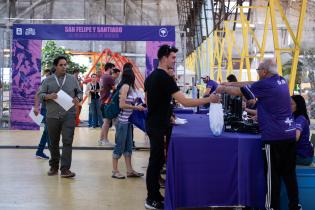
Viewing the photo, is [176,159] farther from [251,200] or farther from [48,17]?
[48,17]

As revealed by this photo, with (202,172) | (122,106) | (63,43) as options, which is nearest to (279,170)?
(202,172)

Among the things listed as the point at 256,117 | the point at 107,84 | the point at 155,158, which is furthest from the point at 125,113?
the point at 107,84

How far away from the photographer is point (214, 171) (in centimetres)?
438

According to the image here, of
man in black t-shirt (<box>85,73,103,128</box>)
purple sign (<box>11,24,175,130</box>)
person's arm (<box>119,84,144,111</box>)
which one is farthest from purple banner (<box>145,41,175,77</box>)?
person's arm (<box>119,84,144,111</box>)

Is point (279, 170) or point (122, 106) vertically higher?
point (122, 106)

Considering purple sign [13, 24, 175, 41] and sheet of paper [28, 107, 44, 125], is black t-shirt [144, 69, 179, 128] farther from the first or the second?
purple sign [13, 24, 175, 41]

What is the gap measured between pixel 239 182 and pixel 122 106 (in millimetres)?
2179

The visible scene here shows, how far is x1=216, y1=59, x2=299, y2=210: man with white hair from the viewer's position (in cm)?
424

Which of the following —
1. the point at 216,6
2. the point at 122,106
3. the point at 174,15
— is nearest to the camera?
the point at 122,106

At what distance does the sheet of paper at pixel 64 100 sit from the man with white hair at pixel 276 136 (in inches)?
109

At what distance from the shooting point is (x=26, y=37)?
11969 millimetres

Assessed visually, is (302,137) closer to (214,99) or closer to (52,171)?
(214,99)

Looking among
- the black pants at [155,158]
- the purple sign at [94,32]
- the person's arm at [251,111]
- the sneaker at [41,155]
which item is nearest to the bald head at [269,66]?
the black pants at [155,158]

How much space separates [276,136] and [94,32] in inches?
324
